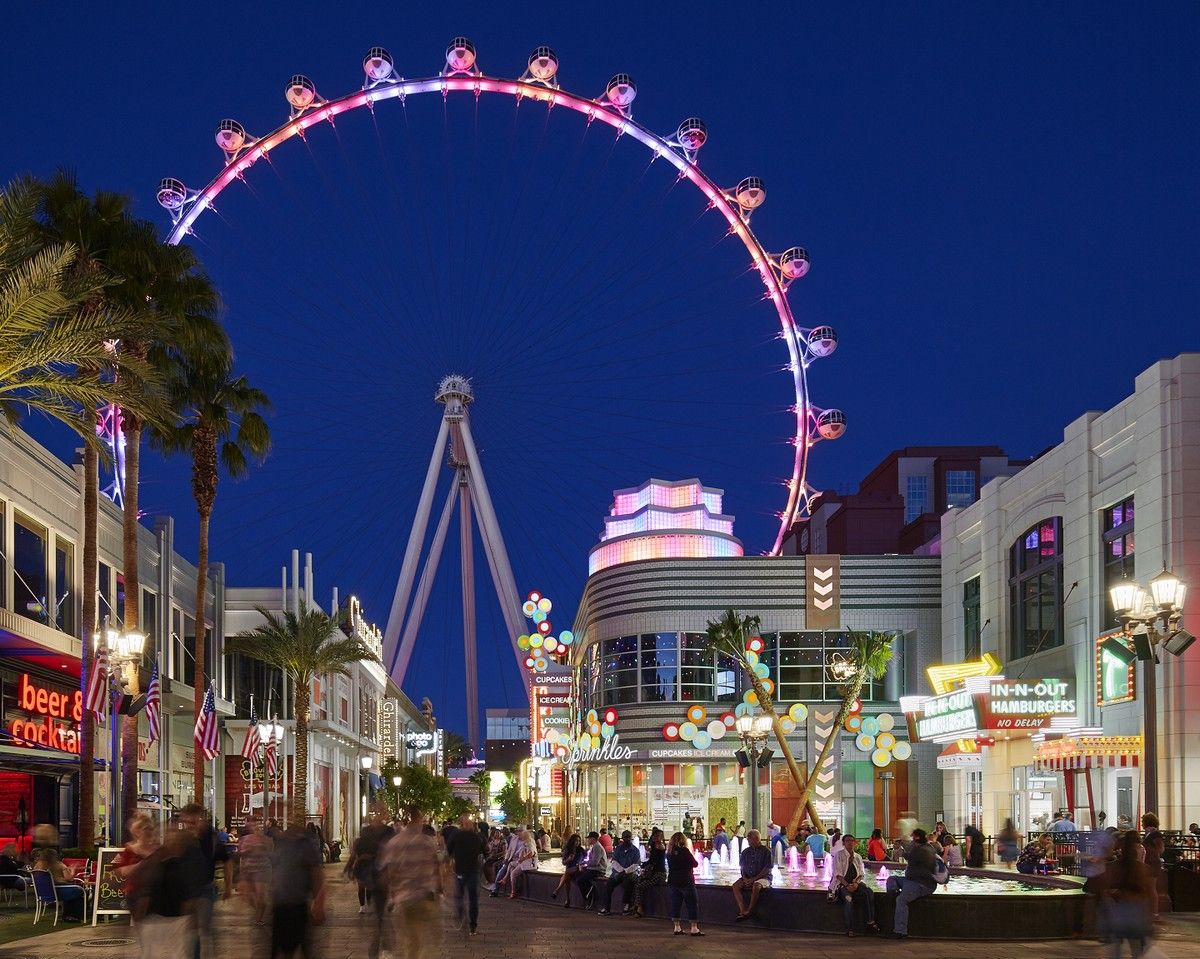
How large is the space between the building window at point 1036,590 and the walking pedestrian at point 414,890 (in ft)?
109

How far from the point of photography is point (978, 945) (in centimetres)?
2259

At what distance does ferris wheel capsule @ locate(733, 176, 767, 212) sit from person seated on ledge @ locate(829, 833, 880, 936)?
36.4 meters

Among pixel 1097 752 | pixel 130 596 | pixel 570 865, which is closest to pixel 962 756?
pixel 1097 752

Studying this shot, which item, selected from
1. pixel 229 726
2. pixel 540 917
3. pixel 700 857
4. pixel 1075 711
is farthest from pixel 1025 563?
pixel 229 726

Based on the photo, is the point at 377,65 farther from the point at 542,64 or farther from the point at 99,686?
the point at 99,686

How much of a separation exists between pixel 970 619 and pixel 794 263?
14.6 m

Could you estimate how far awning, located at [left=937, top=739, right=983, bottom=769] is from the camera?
5047 centimetres

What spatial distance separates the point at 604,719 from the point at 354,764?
3516 centimetres

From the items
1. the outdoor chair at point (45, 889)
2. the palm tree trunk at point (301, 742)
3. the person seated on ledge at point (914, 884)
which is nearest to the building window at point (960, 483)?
the palm tree trunk at point (301, 742)

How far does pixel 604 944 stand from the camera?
23.1 meters

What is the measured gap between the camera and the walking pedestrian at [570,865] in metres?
32.0

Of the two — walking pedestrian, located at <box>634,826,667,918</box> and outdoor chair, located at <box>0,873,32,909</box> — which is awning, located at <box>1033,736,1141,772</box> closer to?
walking pedestrian, located at <box>634,826,667,918</box>

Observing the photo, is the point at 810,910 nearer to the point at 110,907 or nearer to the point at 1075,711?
the point at 110,907

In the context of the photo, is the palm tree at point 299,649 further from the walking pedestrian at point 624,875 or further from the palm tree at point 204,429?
the walking pedestrian at point 624,875
